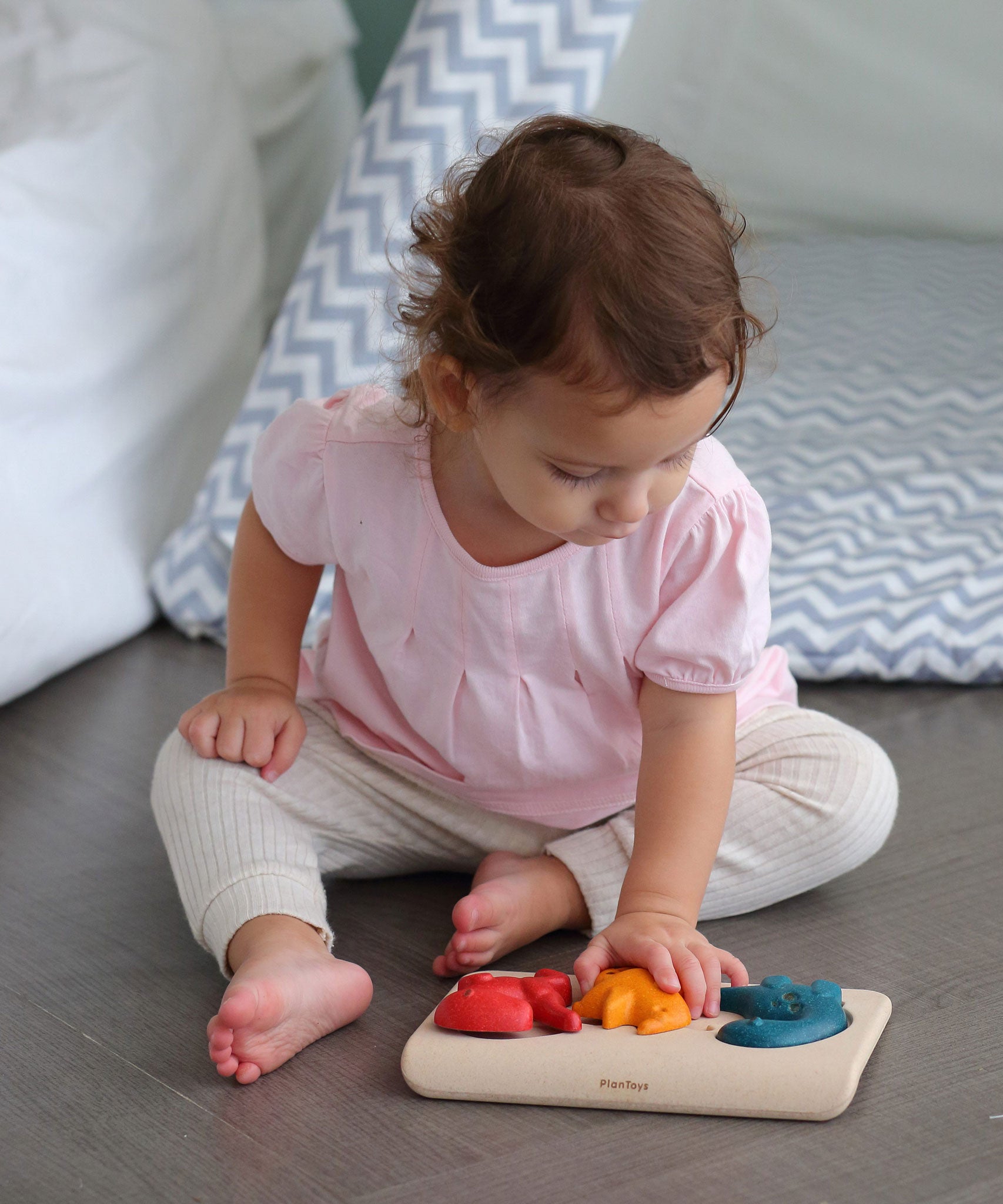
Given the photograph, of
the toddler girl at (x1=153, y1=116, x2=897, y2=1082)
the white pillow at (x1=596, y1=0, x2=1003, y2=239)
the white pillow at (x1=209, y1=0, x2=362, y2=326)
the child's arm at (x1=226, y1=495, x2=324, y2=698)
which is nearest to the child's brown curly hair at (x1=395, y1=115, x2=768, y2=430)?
the toddler girl at (x1=153, y1=116, x2=897, y2=1082)

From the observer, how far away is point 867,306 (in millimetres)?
1601

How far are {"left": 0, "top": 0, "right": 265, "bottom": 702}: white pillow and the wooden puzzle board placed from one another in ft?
1.94

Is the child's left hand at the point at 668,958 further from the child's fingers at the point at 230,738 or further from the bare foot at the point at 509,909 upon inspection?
the child's fingers at the point at 230,738

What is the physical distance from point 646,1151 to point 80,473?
32.7 inches

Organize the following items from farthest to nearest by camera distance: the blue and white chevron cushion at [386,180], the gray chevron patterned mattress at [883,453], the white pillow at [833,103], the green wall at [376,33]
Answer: the green wall at [376,33] → the white pillow at [833,103] → the blue and white chevron cushion at [386,180] → the gray chevron patterned mattress at [883,453]

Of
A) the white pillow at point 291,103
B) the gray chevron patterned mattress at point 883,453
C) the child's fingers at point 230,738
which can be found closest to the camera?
the child's fingers at point 230,738

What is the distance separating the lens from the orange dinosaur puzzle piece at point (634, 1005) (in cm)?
63

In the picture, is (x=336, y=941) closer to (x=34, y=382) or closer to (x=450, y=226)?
(x=450, y=226)

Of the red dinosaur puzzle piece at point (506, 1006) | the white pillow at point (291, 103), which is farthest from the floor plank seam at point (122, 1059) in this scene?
the white pillow at point (291, 103)

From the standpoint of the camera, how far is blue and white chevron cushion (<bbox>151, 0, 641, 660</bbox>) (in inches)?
48.3

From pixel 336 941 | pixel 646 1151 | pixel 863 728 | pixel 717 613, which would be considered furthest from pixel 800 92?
pixel 646 1151

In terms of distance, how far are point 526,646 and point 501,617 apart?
0.07ft

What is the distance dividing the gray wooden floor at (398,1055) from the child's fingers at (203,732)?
10cm

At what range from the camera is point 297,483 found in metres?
0.81
